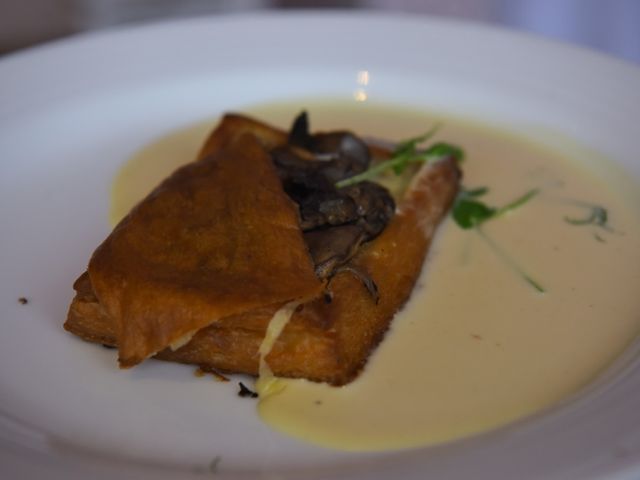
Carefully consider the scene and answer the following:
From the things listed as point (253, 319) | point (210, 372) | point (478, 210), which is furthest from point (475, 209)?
point (210, 372)

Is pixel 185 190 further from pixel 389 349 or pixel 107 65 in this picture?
pixel 107 65

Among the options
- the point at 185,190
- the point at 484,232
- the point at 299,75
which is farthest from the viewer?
the point at 299,75

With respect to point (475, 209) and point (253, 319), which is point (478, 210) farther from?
point (253, 319)

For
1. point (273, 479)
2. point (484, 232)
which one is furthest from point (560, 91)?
point (273, 479)

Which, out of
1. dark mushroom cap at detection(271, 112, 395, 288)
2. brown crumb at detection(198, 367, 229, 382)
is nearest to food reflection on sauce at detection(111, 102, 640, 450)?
brown crumb at detection(198, 367, 229, 382)

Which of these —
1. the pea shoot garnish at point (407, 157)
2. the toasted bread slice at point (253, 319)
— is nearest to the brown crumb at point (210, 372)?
the toasted bread slice at point (253, 319)

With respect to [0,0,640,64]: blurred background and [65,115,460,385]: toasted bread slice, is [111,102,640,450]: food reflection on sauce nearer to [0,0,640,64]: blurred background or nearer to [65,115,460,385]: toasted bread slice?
[65,115,460,385]: toasted bread slice
